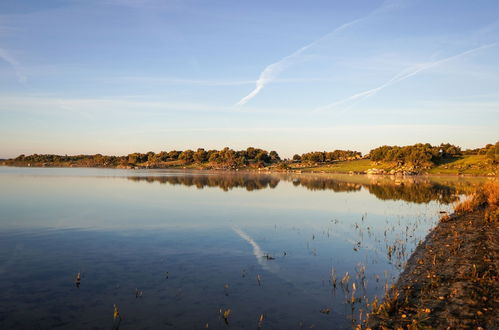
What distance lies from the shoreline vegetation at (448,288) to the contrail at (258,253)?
18.8 feet

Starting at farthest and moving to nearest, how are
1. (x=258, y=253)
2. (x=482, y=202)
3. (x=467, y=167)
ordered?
(x=467, y=167) < (x=482, y=202) < (x=258, y=253)

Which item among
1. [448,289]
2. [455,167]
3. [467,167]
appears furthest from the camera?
[455,167]

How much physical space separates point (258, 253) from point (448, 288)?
34.3ft

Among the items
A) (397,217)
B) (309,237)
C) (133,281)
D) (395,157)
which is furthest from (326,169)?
(133,281)

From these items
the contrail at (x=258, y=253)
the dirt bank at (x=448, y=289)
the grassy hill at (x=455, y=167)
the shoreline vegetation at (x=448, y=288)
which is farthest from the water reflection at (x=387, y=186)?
the grassy hill at (x=455, y=167)

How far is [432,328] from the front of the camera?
1005 cm

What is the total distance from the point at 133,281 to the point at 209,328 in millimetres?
5670

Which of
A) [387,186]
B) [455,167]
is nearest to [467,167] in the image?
[455,167]

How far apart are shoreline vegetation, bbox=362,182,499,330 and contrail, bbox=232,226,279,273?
5726 millimetres

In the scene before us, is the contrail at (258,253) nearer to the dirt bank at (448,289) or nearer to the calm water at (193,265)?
the calm water at (193,265)

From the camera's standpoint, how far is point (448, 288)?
13.2 meters

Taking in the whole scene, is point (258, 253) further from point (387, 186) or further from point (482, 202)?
point (387, 186)

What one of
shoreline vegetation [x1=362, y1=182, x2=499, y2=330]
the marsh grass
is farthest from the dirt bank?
the marsh grass

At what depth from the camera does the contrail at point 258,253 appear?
18125mm
